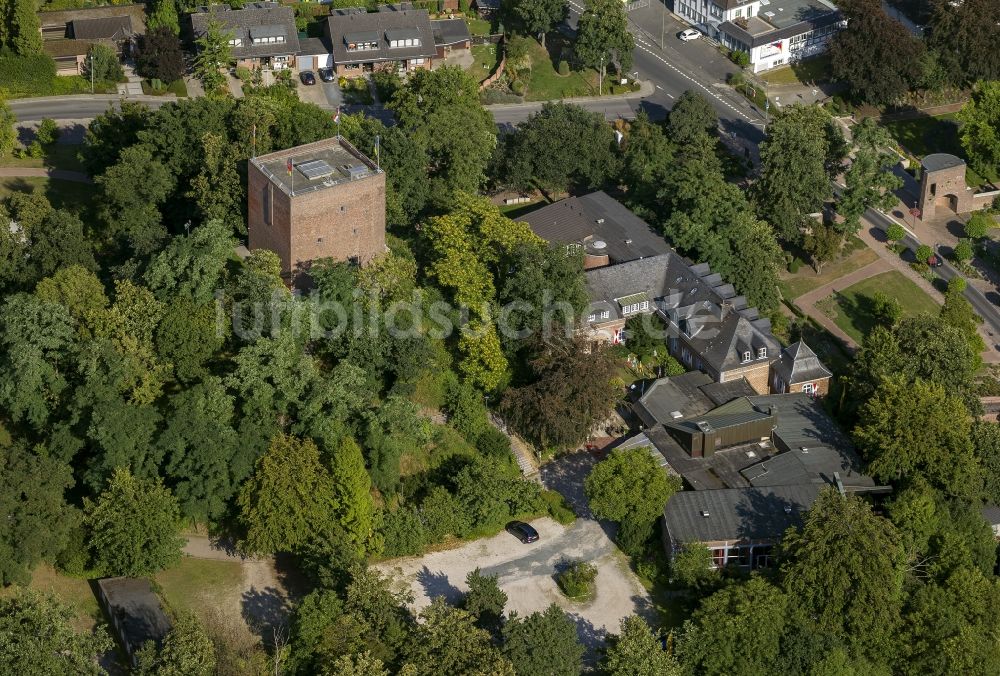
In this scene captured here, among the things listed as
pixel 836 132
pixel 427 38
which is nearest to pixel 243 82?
pixel 427 38

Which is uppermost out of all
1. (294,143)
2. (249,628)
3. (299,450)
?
(294,143)

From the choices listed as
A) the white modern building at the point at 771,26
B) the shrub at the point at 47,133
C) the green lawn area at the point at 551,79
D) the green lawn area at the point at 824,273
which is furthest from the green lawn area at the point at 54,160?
the white modern building at the point at 771,26

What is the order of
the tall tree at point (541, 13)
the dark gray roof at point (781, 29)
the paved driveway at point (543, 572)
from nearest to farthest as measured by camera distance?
the paved driveway at point (543, 572), the tall tree at point (541, 13), the dark gray roof at point (781, 29)

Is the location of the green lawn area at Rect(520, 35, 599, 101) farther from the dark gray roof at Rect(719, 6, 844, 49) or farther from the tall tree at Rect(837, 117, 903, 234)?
the tall tree at Rect(837, 117, 903, 234)

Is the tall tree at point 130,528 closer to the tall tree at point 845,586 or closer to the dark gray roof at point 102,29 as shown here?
Result: the tall tree at point 845,586

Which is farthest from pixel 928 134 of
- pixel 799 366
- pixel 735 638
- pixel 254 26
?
pixel 735 638

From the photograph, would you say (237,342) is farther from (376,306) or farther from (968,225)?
(968,225)
